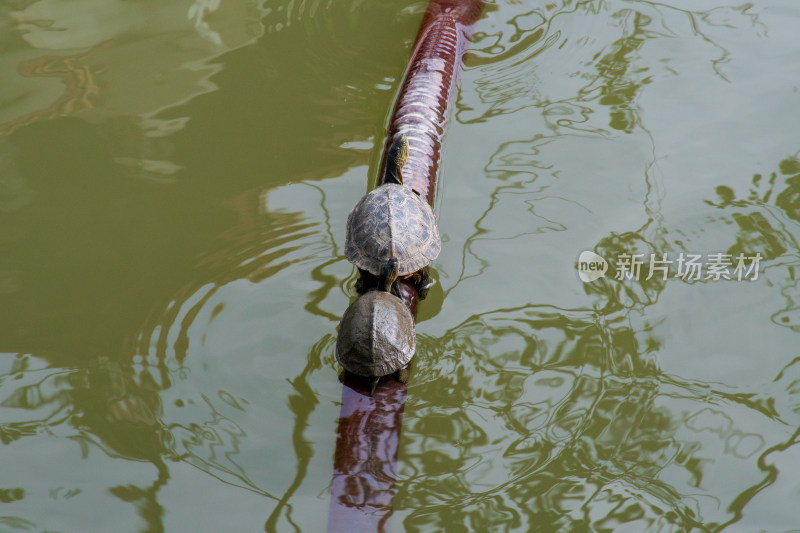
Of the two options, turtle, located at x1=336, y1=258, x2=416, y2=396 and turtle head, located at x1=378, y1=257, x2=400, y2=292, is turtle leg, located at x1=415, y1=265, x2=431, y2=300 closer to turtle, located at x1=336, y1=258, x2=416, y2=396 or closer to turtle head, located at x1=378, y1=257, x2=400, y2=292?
turtle head, located at x1=378, y1=257, x2=400, y2=292

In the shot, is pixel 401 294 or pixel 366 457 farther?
pixel 401 294

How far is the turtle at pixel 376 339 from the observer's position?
112 inches

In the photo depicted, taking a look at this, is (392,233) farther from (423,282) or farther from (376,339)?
(376,339)

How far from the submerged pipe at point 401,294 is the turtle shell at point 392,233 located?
156 mm

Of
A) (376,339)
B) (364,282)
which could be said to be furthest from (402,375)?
(364,282)

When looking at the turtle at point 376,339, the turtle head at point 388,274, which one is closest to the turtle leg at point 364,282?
the turtle head at point 388,274

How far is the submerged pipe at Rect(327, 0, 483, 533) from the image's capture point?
2.72m

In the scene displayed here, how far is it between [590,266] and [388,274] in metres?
1.13

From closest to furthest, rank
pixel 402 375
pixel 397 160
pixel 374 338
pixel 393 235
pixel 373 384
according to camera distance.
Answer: pixel 374 338, pixel 373 384, pixel 402 375, pixel 393 235, pixel 397 160

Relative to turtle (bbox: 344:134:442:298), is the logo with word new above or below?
below

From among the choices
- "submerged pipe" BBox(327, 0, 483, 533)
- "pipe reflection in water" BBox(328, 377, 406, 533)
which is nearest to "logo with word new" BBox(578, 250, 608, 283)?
"submerged pipe" BBox(327, 0, 483, 533)

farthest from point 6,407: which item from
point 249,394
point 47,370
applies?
point 249,394

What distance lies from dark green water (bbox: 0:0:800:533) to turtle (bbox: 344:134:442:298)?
19cm

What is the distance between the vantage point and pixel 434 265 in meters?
3.61
